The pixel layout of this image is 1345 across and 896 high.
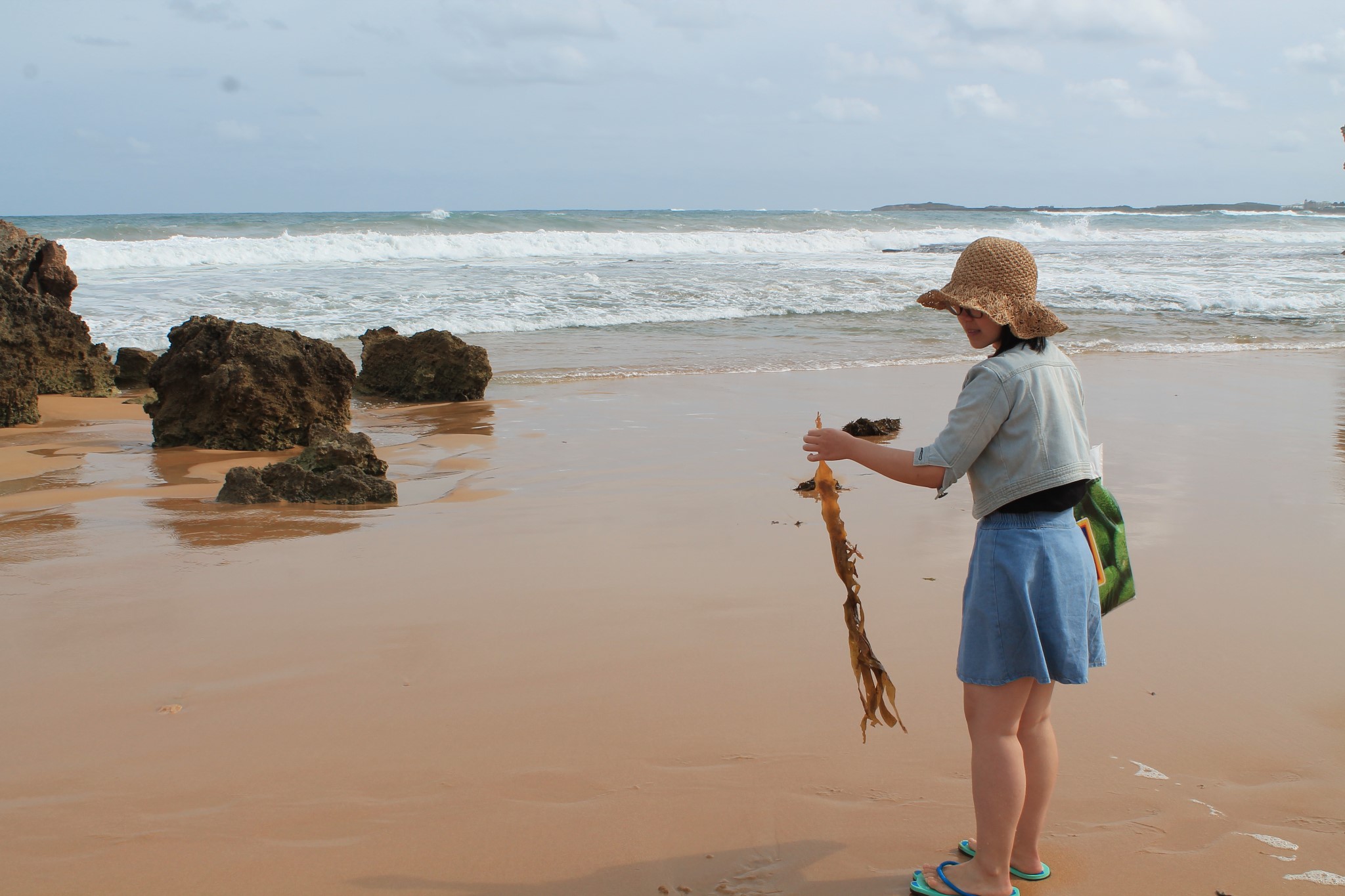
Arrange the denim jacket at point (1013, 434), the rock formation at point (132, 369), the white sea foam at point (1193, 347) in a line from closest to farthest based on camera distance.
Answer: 1. the denim jacket at point (1013, 434)
2. the rock formation at point (132, 369)
3. the white sea foam at point (1193, 347)

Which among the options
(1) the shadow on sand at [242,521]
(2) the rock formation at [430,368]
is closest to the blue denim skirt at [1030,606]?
(1) the shadow on sand at [242,521]

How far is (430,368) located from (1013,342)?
753 cm

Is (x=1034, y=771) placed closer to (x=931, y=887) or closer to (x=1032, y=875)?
(x=1032, y=875)

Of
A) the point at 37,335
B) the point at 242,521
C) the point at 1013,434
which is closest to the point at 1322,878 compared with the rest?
the point at 1013,434

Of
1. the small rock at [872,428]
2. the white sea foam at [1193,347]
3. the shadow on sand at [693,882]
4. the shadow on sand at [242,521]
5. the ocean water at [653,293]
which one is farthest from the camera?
the ocean water at [653,293]

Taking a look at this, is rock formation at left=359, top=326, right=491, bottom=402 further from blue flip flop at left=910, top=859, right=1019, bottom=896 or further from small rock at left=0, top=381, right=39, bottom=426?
blue flip flop at left=910, top=859, right=1019, bottom=896

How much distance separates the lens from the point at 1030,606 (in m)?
2.19

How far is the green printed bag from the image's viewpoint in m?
2.36

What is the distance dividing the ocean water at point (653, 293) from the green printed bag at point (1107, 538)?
840 centimetres

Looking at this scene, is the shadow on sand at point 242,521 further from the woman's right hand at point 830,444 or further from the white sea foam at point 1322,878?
the white sea foam at point 1322,878

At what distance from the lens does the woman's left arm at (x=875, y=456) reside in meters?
2.21

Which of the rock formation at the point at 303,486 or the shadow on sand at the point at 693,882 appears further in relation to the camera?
the rock formation at the point at 303,486

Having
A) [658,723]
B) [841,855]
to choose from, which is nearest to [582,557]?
[658,723]

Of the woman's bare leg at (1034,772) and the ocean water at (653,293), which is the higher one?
the ocean water at (653,293)
